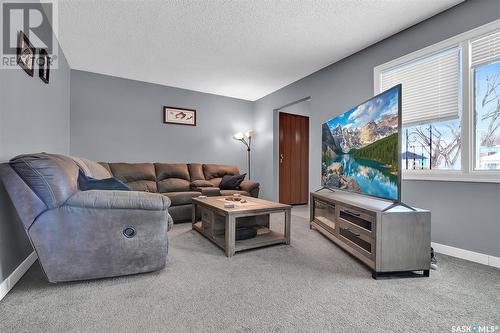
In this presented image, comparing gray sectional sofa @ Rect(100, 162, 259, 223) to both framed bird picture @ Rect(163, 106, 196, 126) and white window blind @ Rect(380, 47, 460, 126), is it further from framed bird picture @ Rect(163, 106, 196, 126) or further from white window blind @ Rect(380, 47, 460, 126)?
white window blind @ Rect(380, 47, 460, 126)

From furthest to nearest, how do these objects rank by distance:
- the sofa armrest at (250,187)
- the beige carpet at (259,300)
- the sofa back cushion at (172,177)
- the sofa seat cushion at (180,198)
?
the sofa armrest at (250,187)
the sofa back cushion at (172,177)
the sofa seat cushion at (180,198)
the beige carpet at (259,300)

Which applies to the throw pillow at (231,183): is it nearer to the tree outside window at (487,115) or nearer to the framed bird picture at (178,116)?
the framed bird picture at (178,116)

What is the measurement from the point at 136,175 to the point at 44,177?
2.37 meters

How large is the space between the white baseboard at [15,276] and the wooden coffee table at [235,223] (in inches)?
58.8


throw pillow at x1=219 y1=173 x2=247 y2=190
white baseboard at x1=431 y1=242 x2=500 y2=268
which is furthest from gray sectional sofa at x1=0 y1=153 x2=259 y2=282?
white baseboard at x1=431 y1=242 x2=500 y2=268

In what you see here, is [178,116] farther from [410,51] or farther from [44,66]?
[410,51]

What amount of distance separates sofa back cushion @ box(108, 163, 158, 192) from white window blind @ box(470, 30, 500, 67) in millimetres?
4101

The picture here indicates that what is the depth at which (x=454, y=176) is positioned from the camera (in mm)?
2273

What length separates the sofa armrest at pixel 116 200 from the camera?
167cm

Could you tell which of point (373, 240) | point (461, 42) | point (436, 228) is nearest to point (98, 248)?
point (373, 240)

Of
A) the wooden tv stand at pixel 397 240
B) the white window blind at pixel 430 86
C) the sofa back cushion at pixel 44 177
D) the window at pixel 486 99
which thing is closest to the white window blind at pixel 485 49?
the window at pixel 486 99

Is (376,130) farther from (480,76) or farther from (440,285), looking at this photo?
(440,285)

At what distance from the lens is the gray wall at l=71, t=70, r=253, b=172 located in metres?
4.00

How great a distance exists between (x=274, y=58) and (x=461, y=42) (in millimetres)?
2016
